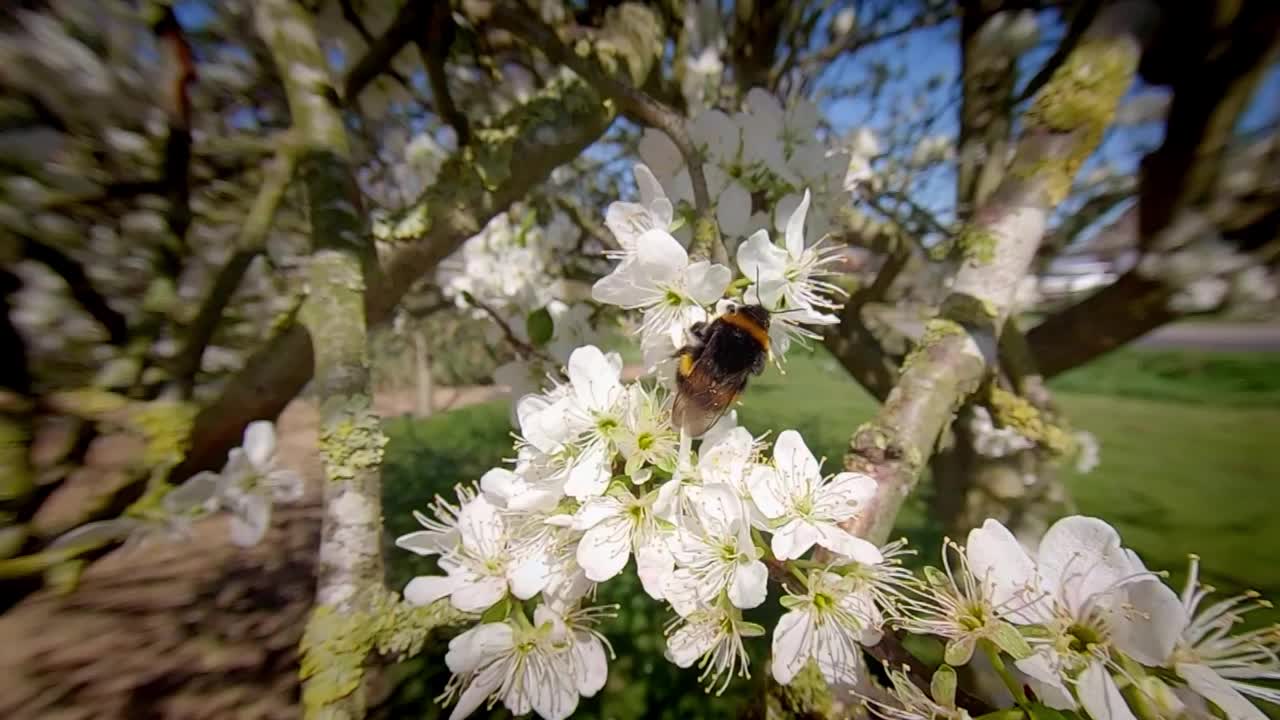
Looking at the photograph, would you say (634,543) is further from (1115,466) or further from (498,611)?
(1115,466)

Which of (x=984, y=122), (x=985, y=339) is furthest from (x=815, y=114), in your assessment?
(x=984, y=122)

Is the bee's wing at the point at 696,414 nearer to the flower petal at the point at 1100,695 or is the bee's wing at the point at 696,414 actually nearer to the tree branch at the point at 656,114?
the tree branch at the point at 656,114

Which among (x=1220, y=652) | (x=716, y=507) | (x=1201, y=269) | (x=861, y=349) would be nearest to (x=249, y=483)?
(x=716, y=507)

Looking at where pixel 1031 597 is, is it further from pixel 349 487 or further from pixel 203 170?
pixel 203 170

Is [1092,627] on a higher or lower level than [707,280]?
lower

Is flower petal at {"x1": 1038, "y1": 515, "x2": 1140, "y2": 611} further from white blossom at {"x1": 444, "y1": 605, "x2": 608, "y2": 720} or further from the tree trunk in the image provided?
the tree trunk

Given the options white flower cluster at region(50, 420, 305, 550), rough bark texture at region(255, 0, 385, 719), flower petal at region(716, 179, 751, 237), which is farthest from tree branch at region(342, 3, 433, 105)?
flower petal at region(716, 179, 751, 237)
